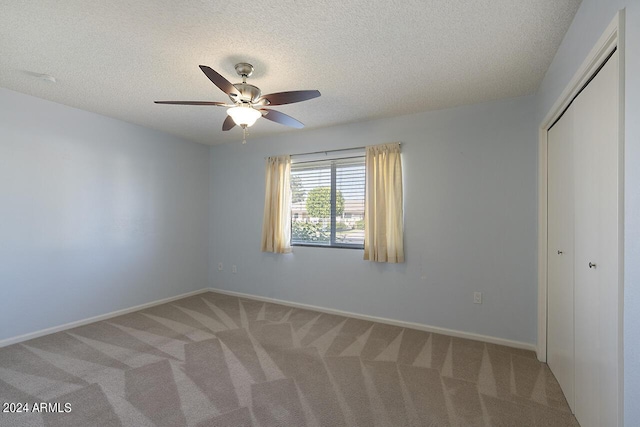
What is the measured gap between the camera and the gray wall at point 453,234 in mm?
2926

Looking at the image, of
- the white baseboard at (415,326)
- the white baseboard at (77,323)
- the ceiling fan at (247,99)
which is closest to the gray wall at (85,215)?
the white baseboard at (77,323)

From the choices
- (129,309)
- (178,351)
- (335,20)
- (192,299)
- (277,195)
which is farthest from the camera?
(192,299)

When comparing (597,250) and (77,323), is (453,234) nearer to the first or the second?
(597,250)

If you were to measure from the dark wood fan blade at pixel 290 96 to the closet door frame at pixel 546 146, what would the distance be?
152 centimetres

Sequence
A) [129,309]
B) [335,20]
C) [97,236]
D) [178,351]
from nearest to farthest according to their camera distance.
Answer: [335,20]
[178,351]
[97,236]
[129,309]

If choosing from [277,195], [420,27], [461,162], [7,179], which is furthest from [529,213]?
[7,179]

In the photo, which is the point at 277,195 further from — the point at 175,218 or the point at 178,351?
the point at 178,351

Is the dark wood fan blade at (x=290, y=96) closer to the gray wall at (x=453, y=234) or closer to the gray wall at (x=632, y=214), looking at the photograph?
the gray wall at (x=632, y=214)

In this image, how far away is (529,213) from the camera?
2.88 m

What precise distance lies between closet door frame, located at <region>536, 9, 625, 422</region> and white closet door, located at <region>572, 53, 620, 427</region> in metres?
0.06

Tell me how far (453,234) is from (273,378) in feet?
7.54

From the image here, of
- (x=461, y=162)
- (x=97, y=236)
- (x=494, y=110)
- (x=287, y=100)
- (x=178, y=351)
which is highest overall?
(x=494, y=110)

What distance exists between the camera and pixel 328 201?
401 centimetres

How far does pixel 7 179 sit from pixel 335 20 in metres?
3.40
